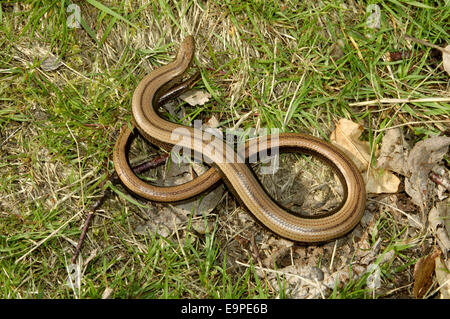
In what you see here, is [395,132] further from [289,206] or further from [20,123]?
[20,123]

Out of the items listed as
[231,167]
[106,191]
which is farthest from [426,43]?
[106,191]

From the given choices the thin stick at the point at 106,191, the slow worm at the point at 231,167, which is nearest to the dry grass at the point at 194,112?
the thin stick at the point at 106,191

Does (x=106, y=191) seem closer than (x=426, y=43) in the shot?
Yes

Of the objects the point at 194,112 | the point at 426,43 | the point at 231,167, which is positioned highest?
the point at 426,43

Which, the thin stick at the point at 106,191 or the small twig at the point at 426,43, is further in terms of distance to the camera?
the small twig at the point at 426,43

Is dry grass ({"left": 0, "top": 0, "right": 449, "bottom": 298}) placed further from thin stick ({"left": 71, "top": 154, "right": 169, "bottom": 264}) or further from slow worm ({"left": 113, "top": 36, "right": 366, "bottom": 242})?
slow worm ({"left": 113, "top": 36, "right": 366, "bottom": 242})

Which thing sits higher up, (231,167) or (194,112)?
(194,112)

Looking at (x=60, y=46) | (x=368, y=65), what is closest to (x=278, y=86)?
(x=368, y=65)

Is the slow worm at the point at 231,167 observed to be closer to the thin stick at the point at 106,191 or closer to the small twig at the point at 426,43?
the thin stick at the point at 106,191

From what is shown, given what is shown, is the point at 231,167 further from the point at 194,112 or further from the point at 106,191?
the point at 106,191

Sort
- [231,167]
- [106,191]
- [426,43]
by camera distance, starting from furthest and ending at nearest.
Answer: [426,43]
[106,191]
[231,167]
